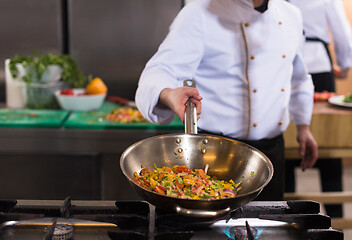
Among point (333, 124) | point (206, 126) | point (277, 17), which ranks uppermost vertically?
point (277, 17)

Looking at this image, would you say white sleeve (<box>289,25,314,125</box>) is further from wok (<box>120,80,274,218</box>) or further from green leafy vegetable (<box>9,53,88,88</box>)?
green leafy vegetable (<box>9,53,88,88</box>)

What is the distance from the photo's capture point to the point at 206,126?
1.50 m

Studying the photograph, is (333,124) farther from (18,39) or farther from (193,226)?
(18,39)

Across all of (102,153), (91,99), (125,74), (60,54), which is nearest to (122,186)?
(102,153)

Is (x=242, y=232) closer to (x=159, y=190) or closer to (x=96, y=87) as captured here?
(x=159, y=190)

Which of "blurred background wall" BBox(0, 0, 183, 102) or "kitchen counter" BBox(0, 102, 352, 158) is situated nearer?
"kitchen counter" BBox(0, 102, 352, 158)

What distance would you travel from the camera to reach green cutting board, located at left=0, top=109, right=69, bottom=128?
80.4 inches

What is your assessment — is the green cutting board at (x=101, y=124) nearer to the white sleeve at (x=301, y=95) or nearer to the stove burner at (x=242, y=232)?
the white sleeve at (x=301, y=95)

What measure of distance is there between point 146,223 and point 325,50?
1.96 m

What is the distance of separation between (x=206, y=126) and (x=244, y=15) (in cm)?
36

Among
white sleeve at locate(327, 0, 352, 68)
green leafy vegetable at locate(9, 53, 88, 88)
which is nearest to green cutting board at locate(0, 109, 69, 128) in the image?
green leafy vegetable at locate(9, 53, 88, 88)

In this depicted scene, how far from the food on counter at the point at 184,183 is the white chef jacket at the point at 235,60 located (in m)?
0.30

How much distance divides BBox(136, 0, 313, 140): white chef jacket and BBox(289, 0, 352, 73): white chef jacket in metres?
1.02

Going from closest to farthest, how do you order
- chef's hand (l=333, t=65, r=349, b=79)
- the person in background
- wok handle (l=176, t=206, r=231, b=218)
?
wok handle (l=176, t=206, r=231, b=218), the person in background, chef's hand (l=333, t=65, r=349, b=79)
